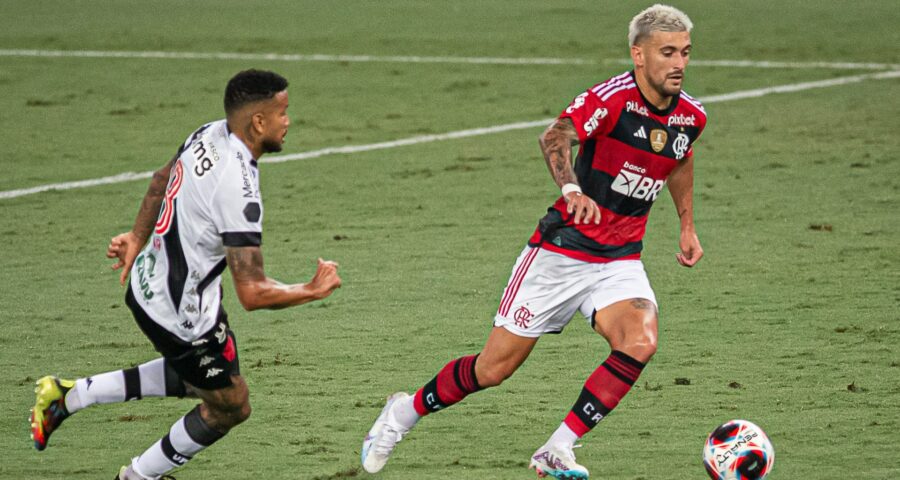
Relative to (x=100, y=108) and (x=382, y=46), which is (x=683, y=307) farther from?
(x=382, y=46)

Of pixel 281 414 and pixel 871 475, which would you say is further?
pixel 281 414

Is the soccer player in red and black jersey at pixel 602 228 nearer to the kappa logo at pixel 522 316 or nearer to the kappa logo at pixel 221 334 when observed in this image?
the kappa logo at pixel 522 316

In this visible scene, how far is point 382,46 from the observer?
24.0 metres

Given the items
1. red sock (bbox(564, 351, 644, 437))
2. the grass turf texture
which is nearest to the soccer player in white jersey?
the grass turf texture

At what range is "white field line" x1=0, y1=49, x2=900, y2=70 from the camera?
71.7ft

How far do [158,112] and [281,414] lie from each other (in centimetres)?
1101

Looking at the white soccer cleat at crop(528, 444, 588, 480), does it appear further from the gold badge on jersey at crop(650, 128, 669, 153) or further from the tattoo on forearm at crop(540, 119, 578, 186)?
the gold badge on jersey at crop(650, 128, 669, 153)

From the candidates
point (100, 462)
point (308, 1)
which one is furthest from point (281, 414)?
point (308, 1)

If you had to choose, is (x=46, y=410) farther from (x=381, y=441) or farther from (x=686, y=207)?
(x=686, y=207)

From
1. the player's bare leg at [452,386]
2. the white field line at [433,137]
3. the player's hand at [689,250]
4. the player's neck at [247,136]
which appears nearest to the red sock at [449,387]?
the player's bare leg at [452,386]

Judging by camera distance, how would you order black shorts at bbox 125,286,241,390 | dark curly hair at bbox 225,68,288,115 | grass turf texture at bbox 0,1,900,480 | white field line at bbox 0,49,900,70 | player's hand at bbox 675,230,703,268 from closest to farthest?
dark curly hair at bbox 225,68,288,115 < black shorts at bbox 125,286,241,390 < player's hand at bbox 675,230,703,268 < grass turf texture at bbox 0,1,900,480 < white field line at bbox 0,49,900,70

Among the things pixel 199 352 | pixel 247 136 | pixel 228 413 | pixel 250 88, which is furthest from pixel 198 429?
pixel 250 88

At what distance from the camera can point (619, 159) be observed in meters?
7.09

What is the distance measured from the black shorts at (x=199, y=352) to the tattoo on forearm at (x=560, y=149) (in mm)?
1690
